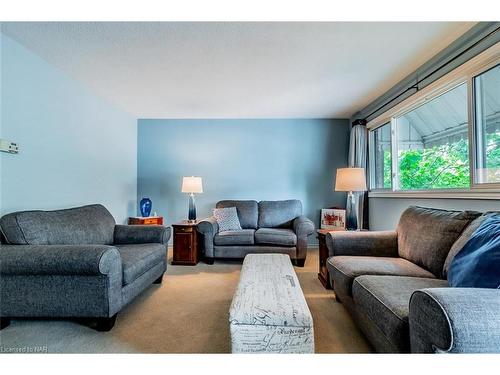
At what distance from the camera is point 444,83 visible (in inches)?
84.3

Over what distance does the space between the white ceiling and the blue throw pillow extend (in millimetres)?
1617

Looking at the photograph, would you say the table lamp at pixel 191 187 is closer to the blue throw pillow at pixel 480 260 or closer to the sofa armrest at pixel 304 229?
the sofa armrest at pixel 304 229

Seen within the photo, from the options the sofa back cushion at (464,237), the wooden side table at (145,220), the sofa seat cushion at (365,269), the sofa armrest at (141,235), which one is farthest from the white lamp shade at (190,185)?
the sofa back cushion at (464,237)

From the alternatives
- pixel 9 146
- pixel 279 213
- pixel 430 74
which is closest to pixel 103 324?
pixel 9 146

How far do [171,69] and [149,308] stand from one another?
2351mm

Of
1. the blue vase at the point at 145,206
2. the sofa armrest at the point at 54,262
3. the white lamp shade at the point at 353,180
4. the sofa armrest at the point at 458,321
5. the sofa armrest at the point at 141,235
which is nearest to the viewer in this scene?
the sofa armrest at the point at 458,321

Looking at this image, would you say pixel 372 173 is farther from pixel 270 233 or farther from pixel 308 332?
pixel 308 332

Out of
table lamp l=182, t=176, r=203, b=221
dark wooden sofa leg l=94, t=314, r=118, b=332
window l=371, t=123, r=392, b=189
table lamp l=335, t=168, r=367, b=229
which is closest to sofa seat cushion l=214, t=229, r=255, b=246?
table lamp l=182, t=176, r=203, b=221

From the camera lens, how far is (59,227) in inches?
80.9

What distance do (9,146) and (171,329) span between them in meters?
2.08

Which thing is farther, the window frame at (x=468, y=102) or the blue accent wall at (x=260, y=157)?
the blue accent wall at (x=260, y=157)

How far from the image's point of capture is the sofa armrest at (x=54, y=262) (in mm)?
1594

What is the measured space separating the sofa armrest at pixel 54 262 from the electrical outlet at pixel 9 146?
0.92 meters
